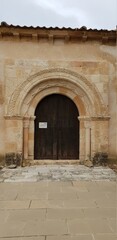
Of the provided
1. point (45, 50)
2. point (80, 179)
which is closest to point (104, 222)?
point (80, 179)

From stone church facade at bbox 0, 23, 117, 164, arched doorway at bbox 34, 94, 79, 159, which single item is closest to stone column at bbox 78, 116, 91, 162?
stone church facade at bbox 0, 23, 117, 164

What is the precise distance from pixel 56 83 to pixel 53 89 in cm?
22

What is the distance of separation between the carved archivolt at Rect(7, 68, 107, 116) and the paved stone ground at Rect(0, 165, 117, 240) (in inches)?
81.5

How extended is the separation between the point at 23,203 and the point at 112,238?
5.51 ft

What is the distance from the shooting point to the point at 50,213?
356 centimetres

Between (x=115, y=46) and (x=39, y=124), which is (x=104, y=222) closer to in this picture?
(x=39, y=124)

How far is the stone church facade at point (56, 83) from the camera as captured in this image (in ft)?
23.7

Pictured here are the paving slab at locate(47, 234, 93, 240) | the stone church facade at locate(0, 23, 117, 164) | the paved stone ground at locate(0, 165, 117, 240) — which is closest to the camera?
the paving slab at locate(47, 234, 93, 240)

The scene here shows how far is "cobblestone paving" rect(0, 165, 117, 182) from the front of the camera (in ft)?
18.6

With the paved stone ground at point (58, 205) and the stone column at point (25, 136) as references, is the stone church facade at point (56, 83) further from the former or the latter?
the paved stone ground at point (58, 205)

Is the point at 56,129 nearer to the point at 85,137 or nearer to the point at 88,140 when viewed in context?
the point at 85,137

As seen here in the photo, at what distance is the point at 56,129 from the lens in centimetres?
765

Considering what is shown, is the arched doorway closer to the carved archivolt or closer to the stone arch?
the stone arch

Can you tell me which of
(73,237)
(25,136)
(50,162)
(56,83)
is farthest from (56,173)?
(73,237)
